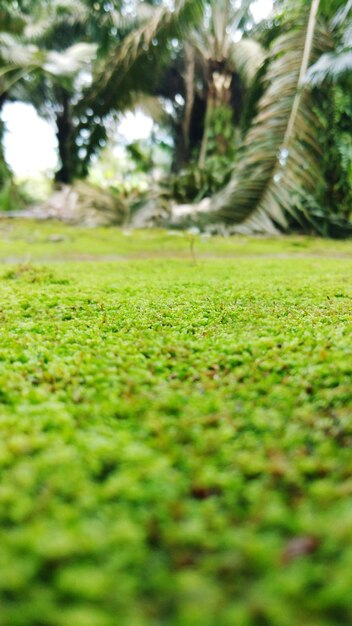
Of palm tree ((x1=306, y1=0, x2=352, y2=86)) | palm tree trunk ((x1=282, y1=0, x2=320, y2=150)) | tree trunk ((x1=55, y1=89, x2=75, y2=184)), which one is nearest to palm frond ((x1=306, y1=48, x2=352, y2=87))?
palm tree ((x1=306, y1=0, x2=352, y2=86))

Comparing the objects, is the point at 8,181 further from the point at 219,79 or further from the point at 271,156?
the point at 219,79

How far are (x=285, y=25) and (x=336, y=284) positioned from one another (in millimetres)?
6831

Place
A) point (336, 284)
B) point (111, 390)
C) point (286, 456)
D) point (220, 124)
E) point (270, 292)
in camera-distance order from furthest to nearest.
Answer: point (220, 124)
point (336, 284)
point (270, 292)
point (111, 390)
point (286, 456)

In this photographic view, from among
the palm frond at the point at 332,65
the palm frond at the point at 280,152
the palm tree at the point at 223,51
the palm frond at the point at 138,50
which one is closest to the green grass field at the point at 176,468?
the palm frond at the point at 332,65

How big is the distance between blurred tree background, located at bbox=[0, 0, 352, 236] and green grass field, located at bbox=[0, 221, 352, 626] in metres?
5.34

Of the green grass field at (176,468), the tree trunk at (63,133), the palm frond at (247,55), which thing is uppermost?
the palm frond at (247,55)

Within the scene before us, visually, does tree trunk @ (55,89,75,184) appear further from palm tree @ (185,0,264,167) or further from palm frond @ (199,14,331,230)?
palm frond @ (199,14,331,230)

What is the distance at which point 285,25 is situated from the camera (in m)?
8.33

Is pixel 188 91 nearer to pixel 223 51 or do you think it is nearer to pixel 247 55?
pixel 223 51

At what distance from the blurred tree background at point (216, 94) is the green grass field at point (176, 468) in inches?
210

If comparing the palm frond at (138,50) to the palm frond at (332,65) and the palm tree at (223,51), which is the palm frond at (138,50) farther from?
the palm frond at (332,65)

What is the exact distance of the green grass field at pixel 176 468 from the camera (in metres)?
0.84

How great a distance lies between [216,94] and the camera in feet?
40.0

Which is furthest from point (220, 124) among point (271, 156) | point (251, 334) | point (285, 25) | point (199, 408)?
point (199, 408)
